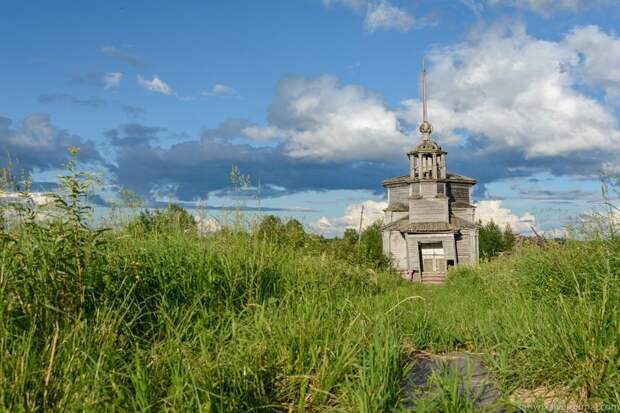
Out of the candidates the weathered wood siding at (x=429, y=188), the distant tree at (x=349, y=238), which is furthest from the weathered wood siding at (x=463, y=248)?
the distant tree at (x=349, y=238)

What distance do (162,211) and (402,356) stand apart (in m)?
5.06

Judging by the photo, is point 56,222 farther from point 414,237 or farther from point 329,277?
point 414,237

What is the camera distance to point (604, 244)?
7961 millimetres

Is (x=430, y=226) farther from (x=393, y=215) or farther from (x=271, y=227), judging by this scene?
(x=271, y=227)

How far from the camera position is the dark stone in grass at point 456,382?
3.98m

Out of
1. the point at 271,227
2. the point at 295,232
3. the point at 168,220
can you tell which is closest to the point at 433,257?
the point at 295,232

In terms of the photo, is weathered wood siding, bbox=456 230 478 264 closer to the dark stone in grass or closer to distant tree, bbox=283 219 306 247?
distant tree, bbox=283 219 306 247

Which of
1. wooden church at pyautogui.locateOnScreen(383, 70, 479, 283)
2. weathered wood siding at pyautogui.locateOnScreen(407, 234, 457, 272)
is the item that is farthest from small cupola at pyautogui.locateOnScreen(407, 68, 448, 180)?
weathered wood siding at pyautogui.locateOnScreen(407, 234, 457, 272)

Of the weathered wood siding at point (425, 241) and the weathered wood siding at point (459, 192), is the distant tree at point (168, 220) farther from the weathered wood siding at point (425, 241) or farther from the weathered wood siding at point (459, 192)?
the weathered wood siding at point (459, 192)

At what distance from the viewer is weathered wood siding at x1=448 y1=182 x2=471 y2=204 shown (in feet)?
118

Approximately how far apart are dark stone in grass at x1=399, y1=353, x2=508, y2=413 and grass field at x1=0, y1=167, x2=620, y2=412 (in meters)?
0.10

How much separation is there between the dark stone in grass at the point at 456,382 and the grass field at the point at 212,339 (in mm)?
103

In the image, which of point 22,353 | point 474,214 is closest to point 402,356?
point 22,353

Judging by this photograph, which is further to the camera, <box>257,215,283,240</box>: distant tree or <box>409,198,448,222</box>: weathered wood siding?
<box>409,198,448,222</box>: weathered wood siding
